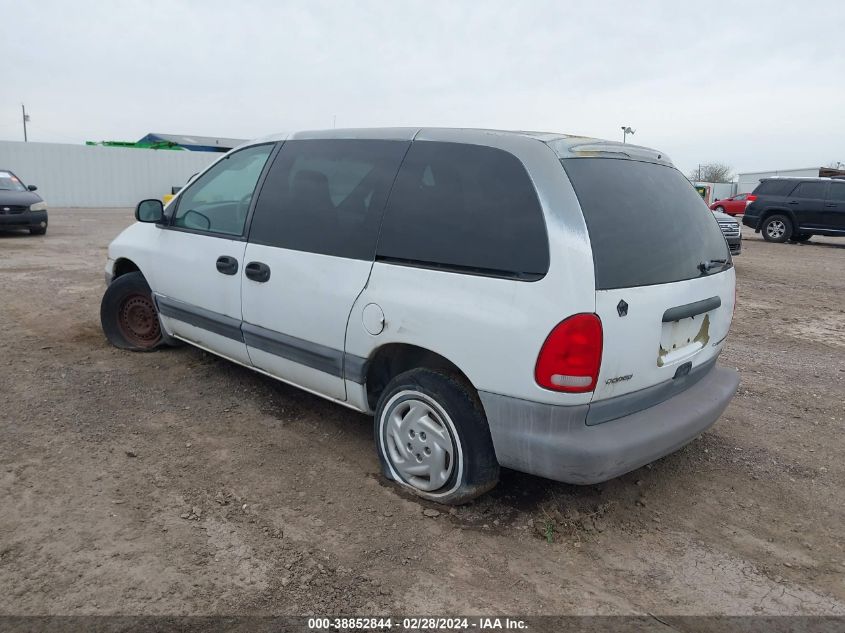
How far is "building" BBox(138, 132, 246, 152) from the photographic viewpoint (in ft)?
105

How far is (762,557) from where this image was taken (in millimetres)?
2844

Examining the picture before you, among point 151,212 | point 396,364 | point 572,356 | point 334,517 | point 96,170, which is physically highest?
point 96,170

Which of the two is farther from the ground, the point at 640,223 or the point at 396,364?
the point at 640,223

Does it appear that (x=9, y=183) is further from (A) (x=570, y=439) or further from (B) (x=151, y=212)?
(A) (x=570, y=439)

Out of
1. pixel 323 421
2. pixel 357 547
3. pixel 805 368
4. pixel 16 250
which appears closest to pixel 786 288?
pixel 805 368

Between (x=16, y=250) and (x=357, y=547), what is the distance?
11306 mm

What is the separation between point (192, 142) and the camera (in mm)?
34062

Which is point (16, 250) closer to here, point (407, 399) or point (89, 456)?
point (89, 456)

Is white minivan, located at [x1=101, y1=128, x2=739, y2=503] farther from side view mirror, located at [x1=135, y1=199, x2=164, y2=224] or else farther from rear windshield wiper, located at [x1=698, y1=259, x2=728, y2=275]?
side view mirror, located at [x1=135, y1=199, x2=164, y2=224]

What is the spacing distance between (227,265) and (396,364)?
1.35m

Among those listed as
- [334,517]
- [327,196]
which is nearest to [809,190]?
[327,196]

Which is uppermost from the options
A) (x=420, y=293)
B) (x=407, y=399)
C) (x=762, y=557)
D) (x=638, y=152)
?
(x=638, y=152)

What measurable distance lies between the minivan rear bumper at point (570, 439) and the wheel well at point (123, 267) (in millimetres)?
3555

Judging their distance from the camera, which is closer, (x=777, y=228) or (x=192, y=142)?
(x=777, y=228)
